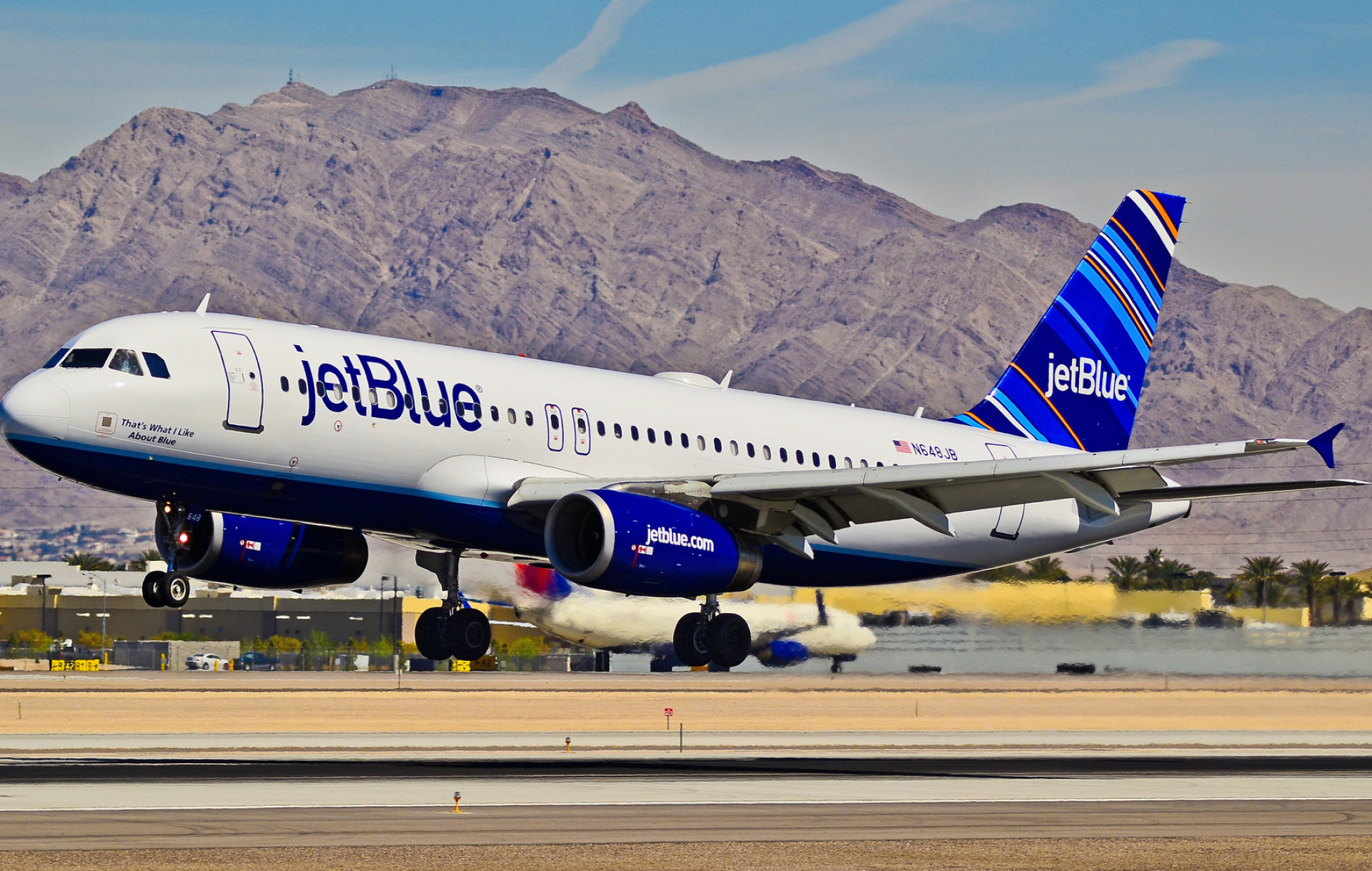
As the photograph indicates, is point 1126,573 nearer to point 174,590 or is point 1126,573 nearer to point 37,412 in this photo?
point 174,590

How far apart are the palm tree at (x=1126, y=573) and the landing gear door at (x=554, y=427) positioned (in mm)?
32684

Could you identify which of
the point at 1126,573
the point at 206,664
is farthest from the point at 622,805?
the point at 206,664

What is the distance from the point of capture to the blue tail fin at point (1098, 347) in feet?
157

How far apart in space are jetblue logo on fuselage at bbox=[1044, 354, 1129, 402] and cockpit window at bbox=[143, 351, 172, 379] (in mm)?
24378

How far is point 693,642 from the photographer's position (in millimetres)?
38562

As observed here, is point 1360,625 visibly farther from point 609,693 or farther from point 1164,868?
point 1164,868

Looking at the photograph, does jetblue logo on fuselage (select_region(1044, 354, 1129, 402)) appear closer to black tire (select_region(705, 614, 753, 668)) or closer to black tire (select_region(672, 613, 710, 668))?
black tire (select_region(705, 614, 753, 668))

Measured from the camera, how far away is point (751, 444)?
130 feet

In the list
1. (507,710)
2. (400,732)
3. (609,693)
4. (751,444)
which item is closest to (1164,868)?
(751,444)

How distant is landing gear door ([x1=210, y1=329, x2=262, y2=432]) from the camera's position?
32.1 m

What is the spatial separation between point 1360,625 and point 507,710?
1257 inches

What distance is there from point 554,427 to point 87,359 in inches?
347

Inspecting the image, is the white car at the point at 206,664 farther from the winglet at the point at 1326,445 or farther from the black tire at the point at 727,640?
the winglet at the point at 1326,445

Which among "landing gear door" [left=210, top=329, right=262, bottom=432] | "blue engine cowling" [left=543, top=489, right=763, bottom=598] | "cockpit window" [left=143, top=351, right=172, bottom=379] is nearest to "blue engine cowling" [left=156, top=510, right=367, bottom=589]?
"landing gear door" [left=210, top=329, right=262, bottom=432]
